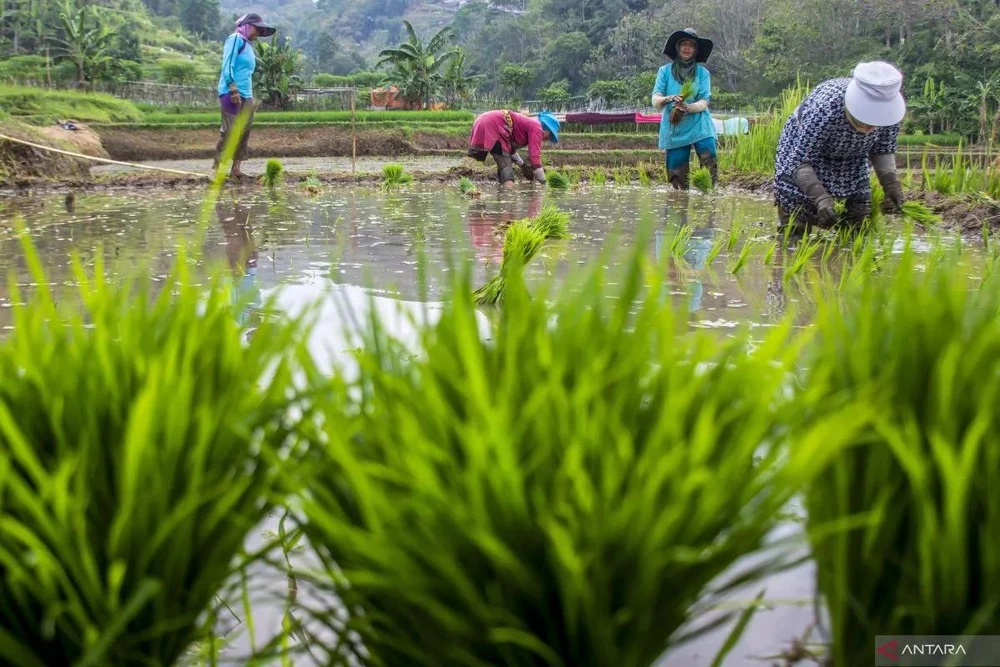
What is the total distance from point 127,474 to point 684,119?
25.0 ft

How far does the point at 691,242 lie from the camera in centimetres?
498

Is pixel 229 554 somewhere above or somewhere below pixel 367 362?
below

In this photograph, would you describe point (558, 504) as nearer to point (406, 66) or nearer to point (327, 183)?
point (327, 183)

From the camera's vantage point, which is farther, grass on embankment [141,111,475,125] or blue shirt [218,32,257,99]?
grass on embankment [141,111,475,125]

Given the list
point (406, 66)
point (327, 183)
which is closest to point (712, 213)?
point (327, 183)

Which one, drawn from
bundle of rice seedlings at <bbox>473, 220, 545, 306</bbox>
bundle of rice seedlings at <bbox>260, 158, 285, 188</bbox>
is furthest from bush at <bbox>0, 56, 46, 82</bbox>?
bundle of rice seedlings at <bbox>473, 220, 545, 306</bbox>

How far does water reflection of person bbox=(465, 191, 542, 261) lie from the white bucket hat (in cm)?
169

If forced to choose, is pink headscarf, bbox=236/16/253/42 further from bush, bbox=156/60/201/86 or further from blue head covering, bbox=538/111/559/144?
bush, bbox=156/60/201/86

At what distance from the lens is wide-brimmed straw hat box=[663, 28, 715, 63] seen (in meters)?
7.53

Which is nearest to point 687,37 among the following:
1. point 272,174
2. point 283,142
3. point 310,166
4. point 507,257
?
point 272,174

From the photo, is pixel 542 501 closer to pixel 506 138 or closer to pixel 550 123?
pixel 506 138

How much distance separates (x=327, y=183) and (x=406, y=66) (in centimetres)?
2179

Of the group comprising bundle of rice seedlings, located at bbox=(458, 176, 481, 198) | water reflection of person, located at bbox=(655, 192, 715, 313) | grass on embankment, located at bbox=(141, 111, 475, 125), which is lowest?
water reflection of person, located at bbox=(655, 192, 715, 313)

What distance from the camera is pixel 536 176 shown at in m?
10.2
